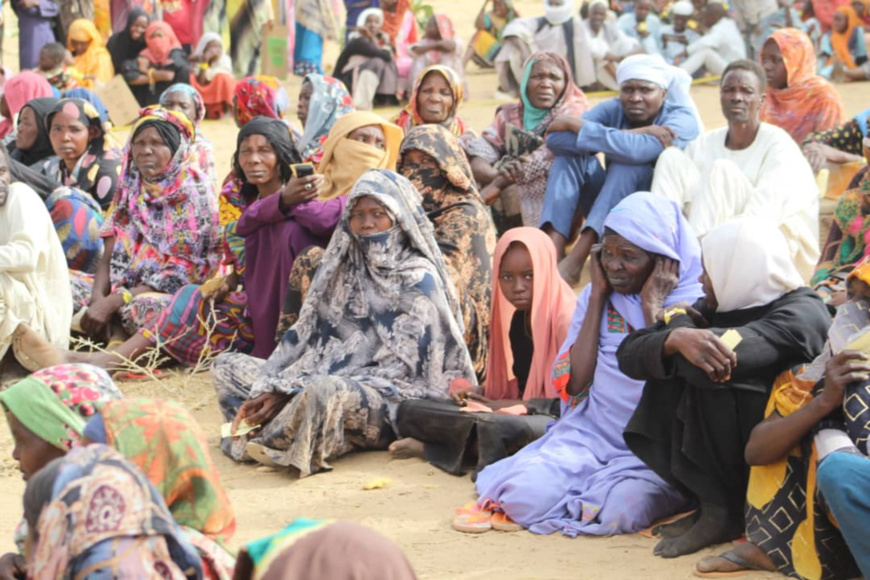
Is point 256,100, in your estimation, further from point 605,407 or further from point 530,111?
point 605,407

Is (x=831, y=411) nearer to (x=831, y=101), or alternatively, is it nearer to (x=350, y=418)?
(x=350, y=418)

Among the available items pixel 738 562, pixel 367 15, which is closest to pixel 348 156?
pixel 738 562

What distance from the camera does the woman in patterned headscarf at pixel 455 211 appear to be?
758 centimetres

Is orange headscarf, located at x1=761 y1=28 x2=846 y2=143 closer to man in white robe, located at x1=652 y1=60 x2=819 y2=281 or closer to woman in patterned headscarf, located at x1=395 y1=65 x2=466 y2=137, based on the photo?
man in white robe, located at x1=652 y1=60 x2=819 y2=281

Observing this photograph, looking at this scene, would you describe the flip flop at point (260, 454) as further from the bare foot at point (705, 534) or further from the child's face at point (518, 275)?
the bare foot at point (705, 534)

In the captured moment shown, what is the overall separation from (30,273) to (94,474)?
513 centimetres

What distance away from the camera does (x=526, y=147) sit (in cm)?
924

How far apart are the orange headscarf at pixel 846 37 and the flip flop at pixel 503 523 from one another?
37.0 ft

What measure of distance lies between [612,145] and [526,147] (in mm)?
1019

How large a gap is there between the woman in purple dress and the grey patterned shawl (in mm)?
935

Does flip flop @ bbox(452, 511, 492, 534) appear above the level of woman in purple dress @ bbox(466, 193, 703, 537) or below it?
below

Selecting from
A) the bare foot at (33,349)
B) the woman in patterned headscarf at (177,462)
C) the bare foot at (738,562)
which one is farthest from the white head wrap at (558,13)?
the woman in patterned headscarf at (177,462)

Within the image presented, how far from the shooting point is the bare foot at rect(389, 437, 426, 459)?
6.48 m

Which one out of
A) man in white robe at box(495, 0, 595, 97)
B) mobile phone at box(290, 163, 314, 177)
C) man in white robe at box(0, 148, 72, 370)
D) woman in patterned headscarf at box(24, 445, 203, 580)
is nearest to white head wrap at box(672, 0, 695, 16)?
man in white robe at box(495, 0, 595, 97)
